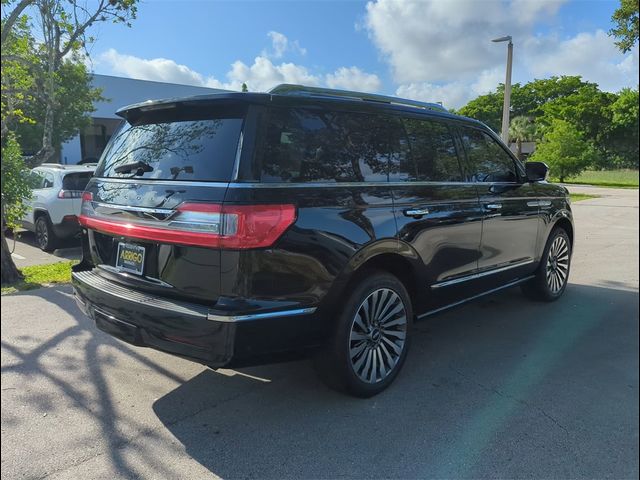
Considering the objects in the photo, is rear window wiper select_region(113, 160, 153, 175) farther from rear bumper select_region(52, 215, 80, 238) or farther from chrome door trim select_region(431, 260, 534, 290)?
rear bumper select_region(52, 215, 80, 238)

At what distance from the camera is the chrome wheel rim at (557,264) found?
17.7ft

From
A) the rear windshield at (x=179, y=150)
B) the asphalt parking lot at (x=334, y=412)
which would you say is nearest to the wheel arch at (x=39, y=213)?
the asphalt parking lot at (x=334, y=412)

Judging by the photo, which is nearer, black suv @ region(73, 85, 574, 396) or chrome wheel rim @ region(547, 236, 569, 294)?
black suv @ region(73, 85, 574, 396)

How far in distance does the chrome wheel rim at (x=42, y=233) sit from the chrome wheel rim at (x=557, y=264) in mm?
8138

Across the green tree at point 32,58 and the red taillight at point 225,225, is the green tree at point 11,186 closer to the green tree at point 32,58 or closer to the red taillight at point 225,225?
the green tree at point 32,58

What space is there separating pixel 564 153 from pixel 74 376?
30156 millimetres

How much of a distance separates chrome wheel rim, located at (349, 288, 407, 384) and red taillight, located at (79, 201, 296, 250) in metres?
0.88

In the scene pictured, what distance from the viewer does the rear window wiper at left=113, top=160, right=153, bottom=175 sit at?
3090mm

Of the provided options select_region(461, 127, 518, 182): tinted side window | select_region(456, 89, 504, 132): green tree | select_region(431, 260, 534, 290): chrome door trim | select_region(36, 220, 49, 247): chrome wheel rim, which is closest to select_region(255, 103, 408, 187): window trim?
select_region(431, 260, 534, 290): chrome door trim

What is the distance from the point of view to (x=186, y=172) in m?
2.84

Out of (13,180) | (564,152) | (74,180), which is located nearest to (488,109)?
(564,152)

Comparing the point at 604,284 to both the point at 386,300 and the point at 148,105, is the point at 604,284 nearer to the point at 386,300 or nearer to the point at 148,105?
the point at 386,300

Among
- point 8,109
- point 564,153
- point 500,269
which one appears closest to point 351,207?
point 500,269

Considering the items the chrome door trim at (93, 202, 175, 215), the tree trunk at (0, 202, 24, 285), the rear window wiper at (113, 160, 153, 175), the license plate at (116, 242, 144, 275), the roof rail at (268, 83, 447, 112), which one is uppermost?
the roof rail at (268, 83, 447, 112)
